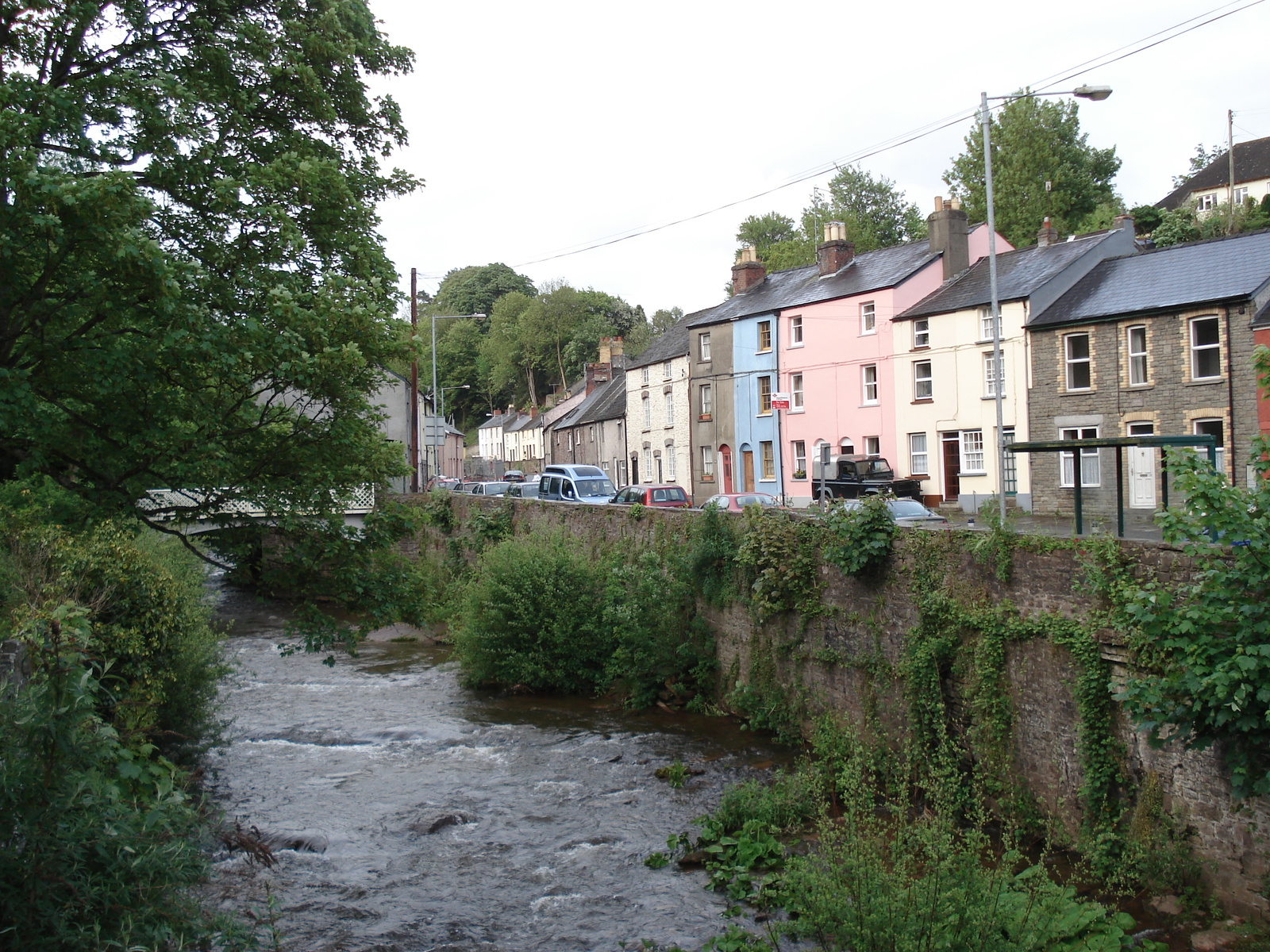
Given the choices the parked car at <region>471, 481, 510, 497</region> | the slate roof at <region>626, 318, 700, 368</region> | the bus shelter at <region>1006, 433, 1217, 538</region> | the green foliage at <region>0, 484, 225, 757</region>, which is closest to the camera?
the bus shelter at <region>1006, 433, 1217, 538</region>

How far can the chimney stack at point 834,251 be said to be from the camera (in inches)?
1670

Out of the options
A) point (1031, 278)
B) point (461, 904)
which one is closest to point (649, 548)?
point (461, 904)

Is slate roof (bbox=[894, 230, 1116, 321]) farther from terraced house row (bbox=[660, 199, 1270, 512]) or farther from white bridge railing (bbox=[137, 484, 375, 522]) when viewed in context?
white bridge railing (bbox=[137, 484, 375, 522])

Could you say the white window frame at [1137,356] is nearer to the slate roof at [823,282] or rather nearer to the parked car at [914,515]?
the slate roof at [823,282]

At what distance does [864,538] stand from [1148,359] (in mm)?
18489

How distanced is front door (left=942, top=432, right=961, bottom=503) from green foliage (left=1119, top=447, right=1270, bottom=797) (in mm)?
26736

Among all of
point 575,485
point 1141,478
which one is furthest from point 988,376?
point 575,485

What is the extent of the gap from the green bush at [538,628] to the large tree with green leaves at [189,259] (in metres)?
10.1

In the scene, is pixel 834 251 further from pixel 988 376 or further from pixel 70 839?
pixel 70 839

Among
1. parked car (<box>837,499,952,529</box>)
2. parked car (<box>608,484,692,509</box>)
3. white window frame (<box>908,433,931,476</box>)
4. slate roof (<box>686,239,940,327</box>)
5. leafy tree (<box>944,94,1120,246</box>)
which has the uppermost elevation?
leafy tree (<box>944,94,1120,246</box>)

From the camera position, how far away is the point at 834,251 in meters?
42.4

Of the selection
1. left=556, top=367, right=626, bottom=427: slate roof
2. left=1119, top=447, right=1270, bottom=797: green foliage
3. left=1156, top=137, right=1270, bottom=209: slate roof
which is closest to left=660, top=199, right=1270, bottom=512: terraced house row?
left=1119, top=447, right=1270, bottom=797: green foliage

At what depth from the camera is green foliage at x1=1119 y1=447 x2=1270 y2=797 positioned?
823 centimetres

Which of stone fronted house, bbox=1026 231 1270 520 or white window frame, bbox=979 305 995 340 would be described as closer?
stone fronted house, bbox=1026 231 1270 520
